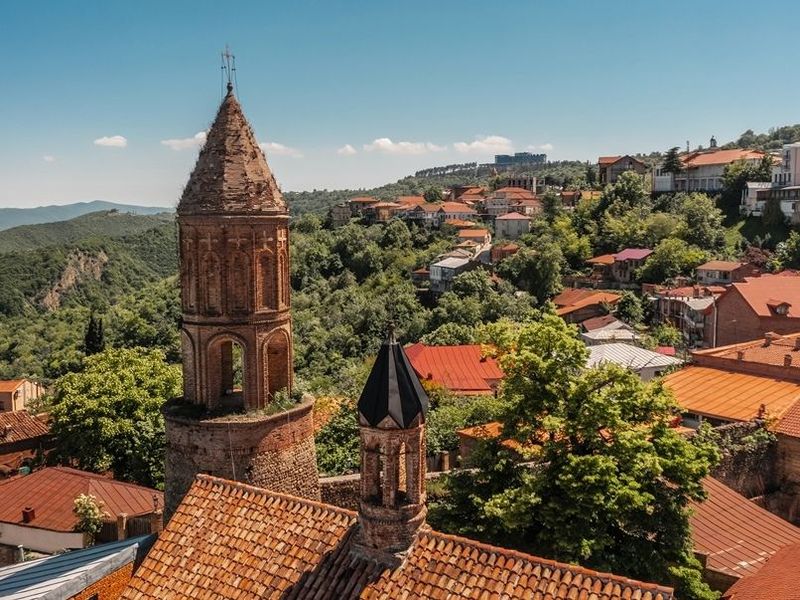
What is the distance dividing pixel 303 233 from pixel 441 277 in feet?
114

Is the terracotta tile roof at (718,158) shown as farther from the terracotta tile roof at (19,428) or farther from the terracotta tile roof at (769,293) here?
the terracotta tile roof at (19,428)

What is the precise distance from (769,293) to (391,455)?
1569 inches

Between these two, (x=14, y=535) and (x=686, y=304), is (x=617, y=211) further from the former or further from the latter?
(x=14, y=535)

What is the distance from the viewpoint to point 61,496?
20281mm

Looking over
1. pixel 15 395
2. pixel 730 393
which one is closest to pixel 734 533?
pixel 730 393

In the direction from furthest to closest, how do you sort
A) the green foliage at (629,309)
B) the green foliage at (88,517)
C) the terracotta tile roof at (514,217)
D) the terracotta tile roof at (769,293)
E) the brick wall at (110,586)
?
the terracotta tile roof at (514,217) < the green foliage at (629,309) < the terracotta tile roof at (769,293) < the green foliage at (88,517) < the brick wall at (110,586)

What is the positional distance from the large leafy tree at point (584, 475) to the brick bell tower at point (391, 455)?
473cm

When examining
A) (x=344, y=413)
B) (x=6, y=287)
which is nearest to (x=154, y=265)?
(x=6, y=287)

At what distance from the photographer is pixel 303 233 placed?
103m

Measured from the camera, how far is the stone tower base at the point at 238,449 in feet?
45.0

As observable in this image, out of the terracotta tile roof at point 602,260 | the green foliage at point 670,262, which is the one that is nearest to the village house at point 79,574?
the green foliage at point 670,262

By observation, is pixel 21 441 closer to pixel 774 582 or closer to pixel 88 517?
pixel 88 517

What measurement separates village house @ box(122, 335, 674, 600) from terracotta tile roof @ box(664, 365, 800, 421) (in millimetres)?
13839

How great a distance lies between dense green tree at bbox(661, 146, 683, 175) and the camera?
9162 centimetres
